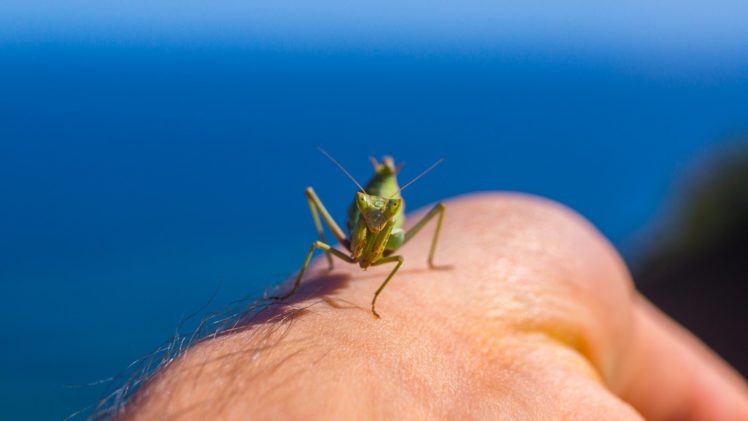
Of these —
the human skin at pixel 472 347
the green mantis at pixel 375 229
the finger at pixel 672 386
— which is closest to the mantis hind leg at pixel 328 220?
the green mantis at pixel 375 229

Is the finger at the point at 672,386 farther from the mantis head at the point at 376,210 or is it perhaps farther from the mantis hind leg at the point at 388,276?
the mantis head at the point at 376,210

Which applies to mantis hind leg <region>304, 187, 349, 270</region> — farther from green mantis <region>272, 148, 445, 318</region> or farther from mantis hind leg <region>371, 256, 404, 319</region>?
mantis hind leg <region>371, 256, 404, 319</region>

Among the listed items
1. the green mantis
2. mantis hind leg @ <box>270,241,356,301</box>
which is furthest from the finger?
mantis hind leg @ <box>270,241,356,301</box>

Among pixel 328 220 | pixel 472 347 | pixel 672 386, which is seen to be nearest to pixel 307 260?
pixel 328 220

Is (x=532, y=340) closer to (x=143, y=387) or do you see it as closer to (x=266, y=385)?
(x=266, y=385)

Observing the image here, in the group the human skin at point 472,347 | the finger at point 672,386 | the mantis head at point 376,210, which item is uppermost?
the mantis head at point 376,210
